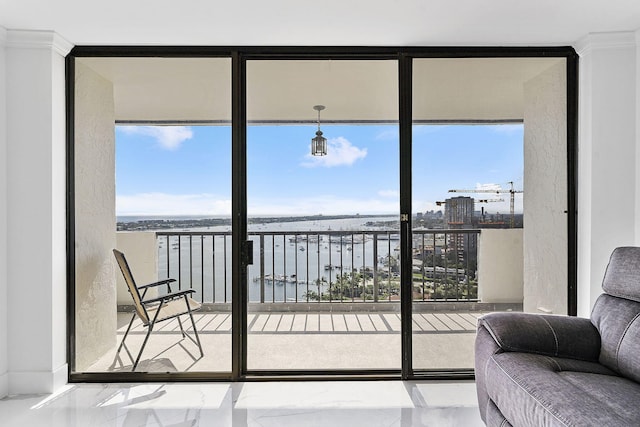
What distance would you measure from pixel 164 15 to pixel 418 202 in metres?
2.08

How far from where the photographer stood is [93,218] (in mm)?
3041

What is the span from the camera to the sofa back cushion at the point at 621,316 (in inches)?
77.0

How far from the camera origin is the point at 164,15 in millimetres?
2535

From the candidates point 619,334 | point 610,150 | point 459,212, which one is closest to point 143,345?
point 459,212

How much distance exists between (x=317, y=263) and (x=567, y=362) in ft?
5.54

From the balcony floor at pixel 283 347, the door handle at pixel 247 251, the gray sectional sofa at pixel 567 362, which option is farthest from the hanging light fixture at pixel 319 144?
the gray sectional sofa at pixel 567 362

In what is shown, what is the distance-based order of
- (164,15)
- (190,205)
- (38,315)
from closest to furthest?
1. (164,15)
2. (38,315)
3. (190,205)

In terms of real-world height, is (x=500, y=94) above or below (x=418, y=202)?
above

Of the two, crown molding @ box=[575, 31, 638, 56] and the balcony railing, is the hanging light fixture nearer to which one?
the balcony railing

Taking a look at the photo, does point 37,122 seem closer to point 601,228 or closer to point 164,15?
point 164,15

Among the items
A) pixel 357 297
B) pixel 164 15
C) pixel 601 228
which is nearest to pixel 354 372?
pixel 357 297

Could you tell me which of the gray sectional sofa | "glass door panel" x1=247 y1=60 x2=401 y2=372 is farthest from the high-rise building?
the gray sectional sofa

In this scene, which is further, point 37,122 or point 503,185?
point 503,185

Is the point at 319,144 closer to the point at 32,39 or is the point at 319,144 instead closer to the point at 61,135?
the point at 61,135
